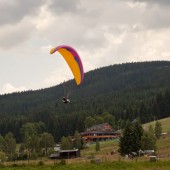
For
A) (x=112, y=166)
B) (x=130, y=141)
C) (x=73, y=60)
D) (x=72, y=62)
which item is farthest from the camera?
(x=130, y=141)

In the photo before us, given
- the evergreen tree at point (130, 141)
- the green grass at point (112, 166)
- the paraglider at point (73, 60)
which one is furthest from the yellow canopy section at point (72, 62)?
the evergreen tree at point (130, 141)

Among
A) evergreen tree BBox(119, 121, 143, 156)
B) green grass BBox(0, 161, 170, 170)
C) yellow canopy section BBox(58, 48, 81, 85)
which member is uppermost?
yellow canopy section BBox(58, 48, 81, 85)

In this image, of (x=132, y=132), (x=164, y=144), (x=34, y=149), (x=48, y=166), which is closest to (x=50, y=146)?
(x=34, y=149)

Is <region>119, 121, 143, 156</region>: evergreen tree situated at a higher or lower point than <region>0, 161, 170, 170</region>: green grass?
higher

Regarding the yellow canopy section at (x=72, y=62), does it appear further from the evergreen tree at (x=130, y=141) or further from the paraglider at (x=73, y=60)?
the evergreen tree at (x=130, y=141)


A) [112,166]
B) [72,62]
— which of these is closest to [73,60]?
[72,62]

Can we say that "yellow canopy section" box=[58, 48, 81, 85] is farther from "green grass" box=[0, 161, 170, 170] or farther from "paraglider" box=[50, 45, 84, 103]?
"green grass" box=[0, 161, 170, 170]

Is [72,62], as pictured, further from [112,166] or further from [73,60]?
[112,166]

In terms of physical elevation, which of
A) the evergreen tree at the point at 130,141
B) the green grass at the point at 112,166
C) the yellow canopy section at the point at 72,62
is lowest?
the green grass at the point at 112,166

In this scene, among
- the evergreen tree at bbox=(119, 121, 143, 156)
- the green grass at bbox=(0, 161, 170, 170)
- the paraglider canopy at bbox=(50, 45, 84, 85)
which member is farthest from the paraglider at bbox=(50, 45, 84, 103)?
the evergreen tree at bbox=(119, 121, 143, 156)

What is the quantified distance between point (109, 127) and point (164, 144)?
316ft

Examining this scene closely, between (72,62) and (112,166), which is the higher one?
(72,62)

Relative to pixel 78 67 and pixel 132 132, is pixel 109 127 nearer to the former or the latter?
pixel 132 132

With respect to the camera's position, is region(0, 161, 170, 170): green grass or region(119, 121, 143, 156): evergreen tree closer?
region(0, 161, 170, 170): green grass
